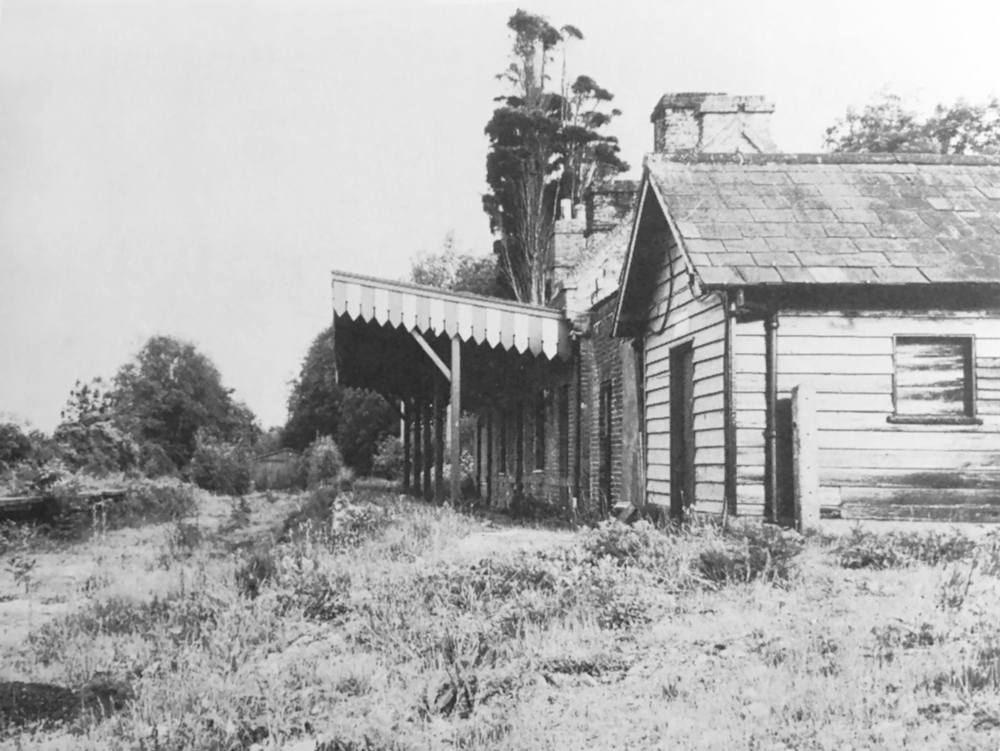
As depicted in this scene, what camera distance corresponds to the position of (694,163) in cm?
1127

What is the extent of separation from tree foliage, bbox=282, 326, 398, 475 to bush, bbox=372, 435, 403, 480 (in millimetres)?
6727

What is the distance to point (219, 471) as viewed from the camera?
126 ft

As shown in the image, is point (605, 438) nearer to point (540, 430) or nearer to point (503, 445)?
point (540, 430)

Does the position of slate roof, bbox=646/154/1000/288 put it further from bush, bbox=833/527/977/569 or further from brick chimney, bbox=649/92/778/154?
brick chimney, bbox=649/92/778/154

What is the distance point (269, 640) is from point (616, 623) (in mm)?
2487

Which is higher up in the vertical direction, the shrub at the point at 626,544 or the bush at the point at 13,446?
the bush at the point at 13,446

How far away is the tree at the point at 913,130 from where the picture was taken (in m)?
25.1

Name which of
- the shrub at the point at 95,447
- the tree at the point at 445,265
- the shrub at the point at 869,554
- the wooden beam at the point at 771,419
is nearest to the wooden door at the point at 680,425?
the wooden beam at the point at 771,419

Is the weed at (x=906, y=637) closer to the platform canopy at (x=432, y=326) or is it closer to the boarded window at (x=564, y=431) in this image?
the platform canopy at (x=432, y=326)

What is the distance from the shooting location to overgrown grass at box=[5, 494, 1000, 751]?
464 centimetres

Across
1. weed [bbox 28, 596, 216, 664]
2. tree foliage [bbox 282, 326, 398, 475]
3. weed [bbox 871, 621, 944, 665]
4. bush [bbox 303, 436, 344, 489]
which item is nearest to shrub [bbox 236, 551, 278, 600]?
weed [bbox 28, 596, 216, 664]

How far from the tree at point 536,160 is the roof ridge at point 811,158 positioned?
52.1 inches

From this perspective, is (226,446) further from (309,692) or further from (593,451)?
(309,692)

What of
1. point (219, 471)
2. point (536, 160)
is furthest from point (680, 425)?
point (219, 471)
